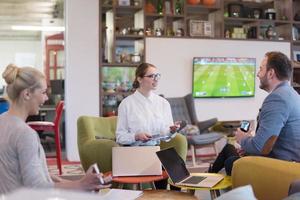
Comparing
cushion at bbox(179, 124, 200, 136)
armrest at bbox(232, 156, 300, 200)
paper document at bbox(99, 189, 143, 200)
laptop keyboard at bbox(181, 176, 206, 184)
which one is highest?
armrest at bbox(232, 156, 300, 200)

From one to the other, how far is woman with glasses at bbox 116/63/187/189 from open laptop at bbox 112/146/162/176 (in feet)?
1.26

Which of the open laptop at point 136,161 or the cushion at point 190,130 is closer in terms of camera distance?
the open laptop at point 136,161

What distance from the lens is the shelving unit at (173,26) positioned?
6684mm

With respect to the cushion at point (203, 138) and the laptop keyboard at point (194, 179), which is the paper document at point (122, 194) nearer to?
the laptop keyboard at point (194, 179)

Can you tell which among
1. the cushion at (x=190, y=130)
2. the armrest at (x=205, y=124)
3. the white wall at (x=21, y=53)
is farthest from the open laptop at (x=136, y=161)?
the white wall at (x=21, y=53)

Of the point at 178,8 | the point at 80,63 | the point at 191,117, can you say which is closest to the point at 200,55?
the point at 178,8

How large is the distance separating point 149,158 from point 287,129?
962mm

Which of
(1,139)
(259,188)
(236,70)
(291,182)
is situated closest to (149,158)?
(259,188)

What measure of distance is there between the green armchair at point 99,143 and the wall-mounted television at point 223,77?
2787mm

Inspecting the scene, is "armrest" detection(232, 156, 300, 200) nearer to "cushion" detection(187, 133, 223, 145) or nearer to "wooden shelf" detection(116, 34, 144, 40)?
"cushion" detection(187, 133, 223, 145)

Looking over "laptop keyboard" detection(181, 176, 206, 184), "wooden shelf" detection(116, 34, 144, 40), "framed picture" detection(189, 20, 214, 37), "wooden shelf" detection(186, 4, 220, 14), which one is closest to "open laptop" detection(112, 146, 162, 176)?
"laptop keyboard" detection(181, 176, 206, 184)

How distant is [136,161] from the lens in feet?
10.3

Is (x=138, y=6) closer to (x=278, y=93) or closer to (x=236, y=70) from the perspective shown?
(x=236, y=70)

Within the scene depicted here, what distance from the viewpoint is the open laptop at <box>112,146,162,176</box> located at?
3119mm
